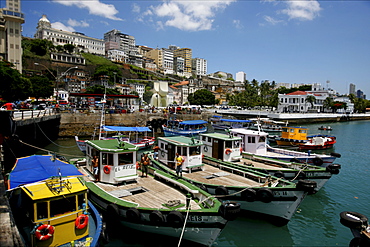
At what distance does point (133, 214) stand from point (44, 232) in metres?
3.22

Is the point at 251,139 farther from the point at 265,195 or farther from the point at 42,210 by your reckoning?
the point at 42,210

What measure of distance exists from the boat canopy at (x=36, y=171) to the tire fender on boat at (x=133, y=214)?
296cm

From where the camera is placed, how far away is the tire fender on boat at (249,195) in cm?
1259

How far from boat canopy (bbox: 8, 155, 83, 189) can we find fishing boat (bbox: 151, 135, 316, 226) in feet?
19.5

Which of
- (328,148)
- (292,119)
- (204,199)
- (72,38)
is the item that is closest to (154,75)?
(72,38)

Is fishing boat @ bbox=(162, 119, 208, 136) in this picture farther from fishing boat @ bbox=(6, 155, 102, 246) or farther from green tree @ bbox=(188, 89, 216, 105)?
green tree @ bbox=(188, 89, 216, 105)

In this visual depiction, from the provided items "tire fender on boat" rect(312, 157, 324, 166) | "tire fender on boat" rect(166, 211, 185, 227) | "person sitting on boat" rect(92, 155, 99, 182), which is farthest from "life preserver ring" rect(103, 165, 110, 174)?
"tire fender on boat" rect(312, 157, 324, 166)

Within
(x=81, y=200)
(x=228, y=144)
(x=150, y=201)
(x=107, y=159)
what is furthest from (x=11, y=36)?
(x=81, y=200)

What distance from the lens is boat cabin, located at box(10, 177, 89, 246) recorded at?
8.15m

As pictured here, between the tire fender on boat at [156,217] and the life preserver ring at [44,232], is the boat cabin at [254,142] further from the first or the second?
the life preserver ring at [44,232]

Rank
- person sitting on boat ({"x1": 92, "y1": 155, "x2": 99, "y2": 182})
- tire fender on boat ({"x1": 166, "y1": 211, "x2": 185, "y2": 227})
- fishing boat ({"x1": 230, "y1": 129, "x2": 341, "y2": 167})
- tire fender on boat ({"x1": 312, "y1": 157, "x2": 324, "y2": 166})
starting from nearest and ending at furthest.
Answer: tire fender on boat ({"x1": 166, "y1": 211, "x2": 185, "y2": 227}) < person sitting on boat ({"x1": 92, "y1": 155, "x2": 99, "y2": 182}) < tire fender on boat ({"x1": 312, "y1": 157, "x2": 324, "y2": 166}) < fishing boat ({"x1": 230, "y1": 129, "x2": 341, "y2": 167})

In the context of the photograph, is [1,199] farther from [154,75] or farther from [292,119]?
[154,75]

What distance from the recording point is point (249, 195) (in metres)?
12.6

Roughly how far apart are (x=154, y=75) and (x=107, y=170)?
138822mm
